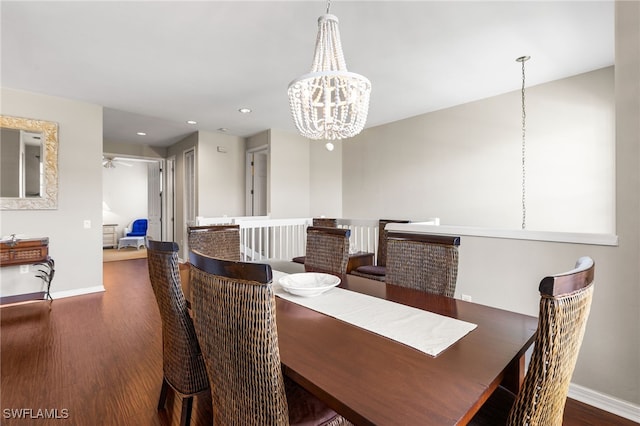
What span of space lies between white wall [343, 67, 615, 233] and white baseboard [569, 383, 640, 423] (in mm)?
1872

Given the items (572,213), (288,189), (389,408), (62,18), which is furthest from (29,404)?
(572,213)

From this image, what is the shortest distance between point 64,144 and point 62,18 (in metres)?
2.27

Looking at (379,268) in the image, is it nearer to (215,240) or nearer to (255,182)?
(215,240)

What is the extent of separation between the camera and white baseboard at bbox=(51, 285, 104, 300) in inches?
152

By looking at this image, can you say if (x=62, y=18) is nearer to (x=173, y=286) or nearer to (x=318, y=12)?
(x=318, y=12)

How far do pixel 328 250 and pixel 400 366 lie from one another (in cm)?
148

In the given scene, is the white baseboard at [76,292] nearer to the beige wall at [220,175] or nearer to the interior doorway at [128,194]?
the beige wall at [220,175]

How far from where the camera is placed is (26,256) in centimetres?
338

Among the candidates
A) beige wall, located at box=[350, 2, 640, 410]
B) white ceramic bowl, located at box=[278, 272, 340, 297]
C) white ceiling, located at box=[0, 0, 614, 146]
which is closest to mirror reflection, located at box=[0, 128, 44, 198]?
white ceiling, located at box=[0, 0, 614, 146]

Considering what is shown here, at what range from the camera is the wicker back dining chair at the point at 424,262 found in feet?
5.48

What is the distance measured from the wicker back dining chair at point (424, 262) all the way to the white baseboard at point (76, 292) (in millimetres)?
4185

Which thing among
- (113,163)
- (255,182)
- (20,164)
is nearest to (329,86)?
(20,164)

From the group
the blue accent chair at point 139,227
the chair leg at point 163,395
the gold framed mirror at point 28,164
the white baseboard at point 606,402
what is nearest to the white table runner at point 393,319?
the chair leg at point 163,395

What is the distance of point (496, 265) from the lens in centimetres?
228
